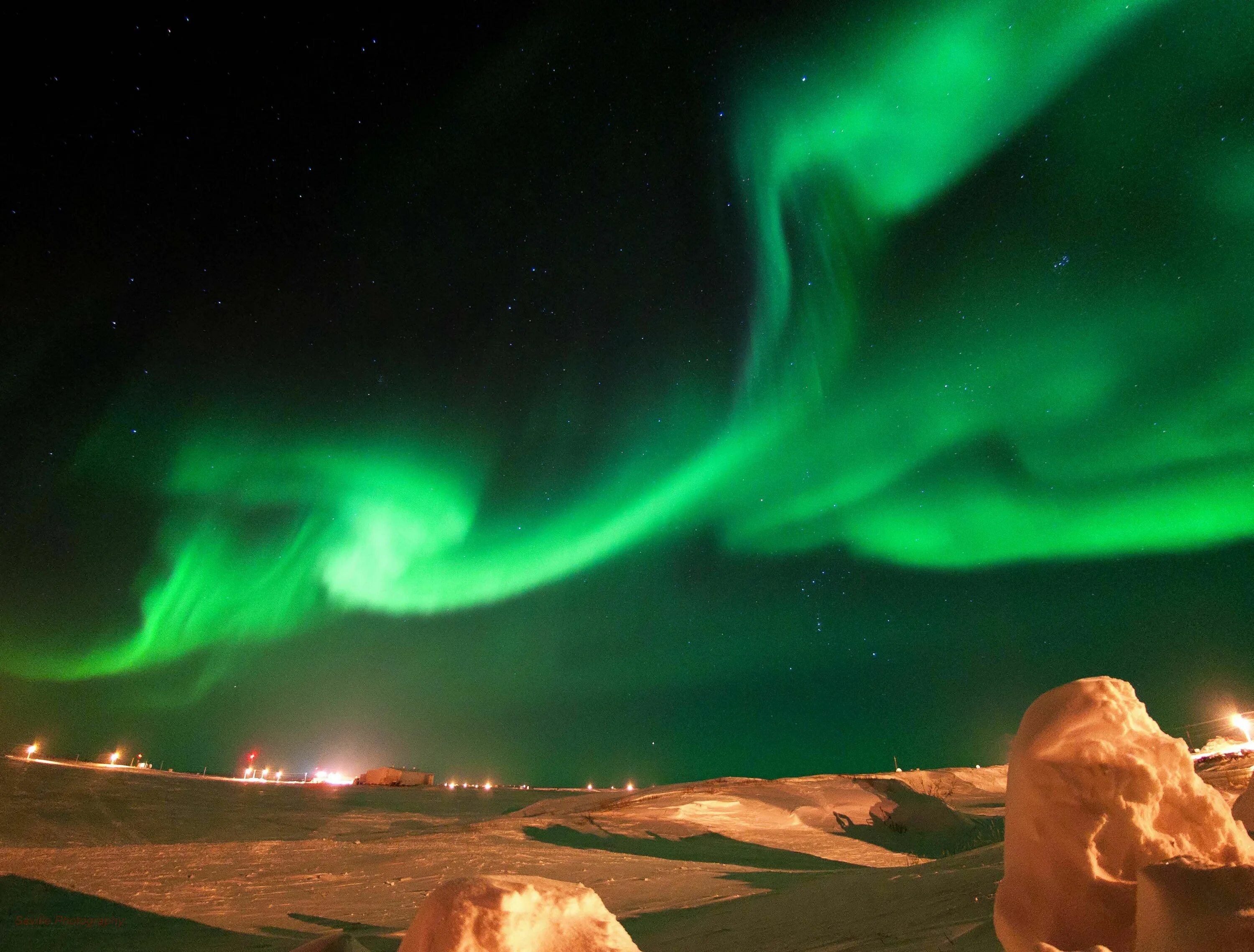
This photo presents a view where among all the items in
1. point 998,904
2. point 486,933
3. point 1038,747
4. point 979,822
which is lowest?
point 979,822

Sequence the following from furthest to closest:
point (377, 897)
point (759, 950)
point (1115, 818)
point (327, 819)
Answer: point (327, 819), point (377, 897), point (759, 950), point (1115, 818)

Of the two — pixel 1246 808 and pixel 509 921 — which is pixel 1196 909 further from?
pixel 1246 808

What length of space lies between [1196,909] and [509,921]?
2.62 metres

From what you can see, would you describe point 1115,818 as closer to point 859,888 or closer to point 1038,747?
point 1038,747

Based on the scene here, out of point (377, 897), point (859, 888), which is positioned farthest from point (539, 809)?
point (859, 888)

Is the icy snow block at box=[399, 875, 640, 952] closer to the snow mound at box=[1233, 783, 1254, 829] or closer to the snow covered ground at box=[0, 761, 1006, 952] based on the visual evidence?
the snow covered ground at box=[0, 761, 1006, 952]

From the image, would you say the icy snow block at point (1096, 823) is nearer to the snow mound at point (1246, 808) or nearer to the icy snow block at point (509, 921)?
the icy snow block at point (509, 921)

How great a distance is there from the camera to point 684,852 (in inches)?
521

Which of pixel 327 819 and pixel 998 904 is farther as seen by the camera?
pixel 327 819

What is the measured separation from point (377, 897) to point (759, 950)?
213 inches

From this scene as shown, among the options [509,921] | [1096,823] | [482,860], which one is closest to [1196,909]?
[1096,823]

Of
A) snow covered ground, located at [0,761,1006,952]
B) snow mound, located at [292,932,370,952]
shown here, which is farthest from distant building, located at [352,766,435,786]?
snow mound, located at [292,932,370,952]

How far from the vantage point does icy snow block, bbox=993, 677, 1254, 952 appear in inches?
131

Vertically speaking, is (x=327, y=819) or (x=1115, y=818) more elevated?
(x=1115, y=818)
